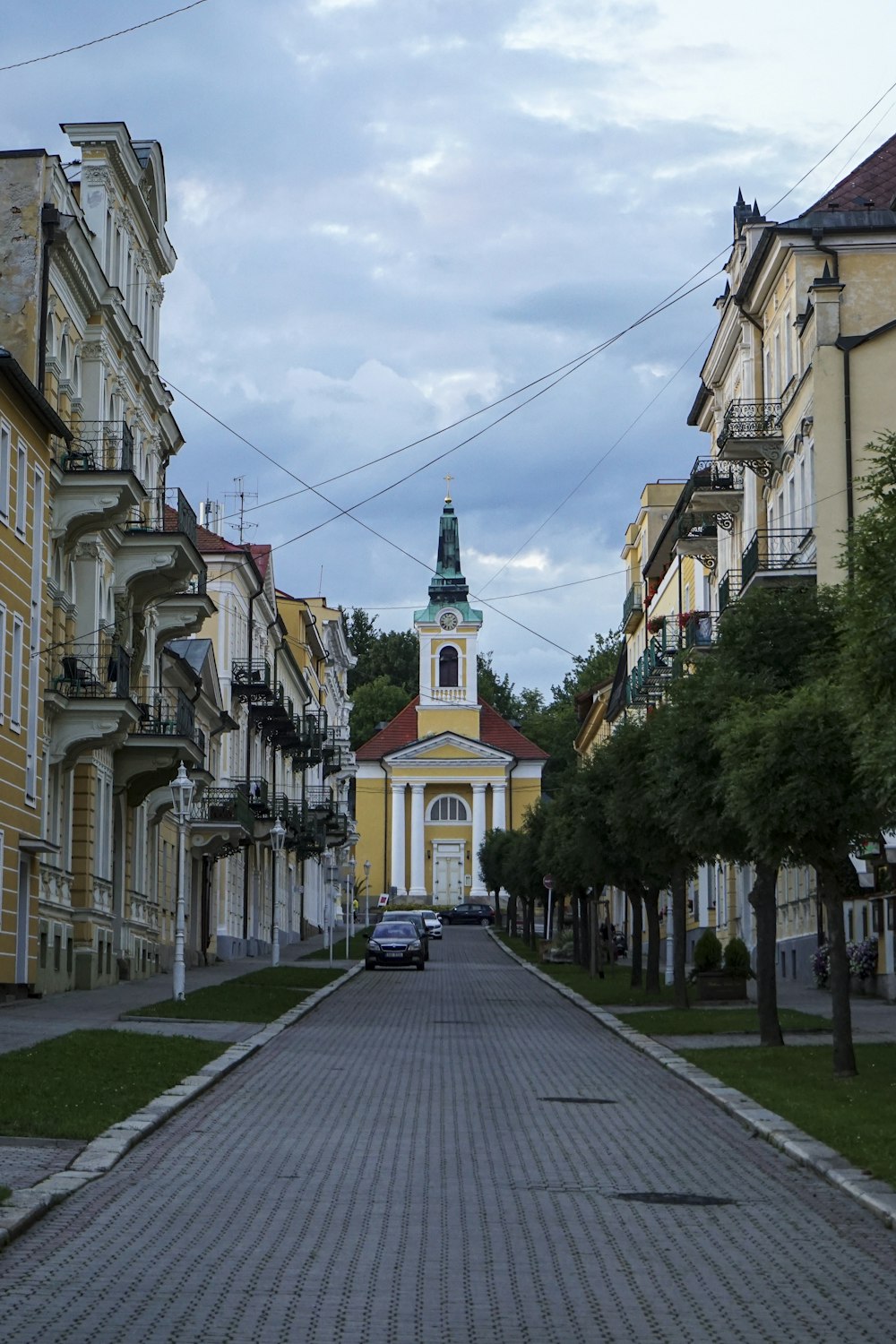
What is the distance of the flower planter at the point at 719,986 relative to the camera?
115 feet

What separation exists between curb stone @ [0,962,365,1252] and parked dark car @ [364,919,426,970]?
2920cm

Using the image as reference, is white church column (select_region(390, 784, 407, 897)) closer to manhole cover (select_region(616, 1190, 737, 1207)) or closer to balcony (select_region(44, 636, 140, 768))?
balcony (select_region(44, 636, 140, 768))

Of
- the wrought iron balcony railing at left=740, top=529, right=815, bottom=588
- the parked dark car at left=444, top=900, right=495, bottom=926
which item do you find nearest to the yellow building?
the wrought iron balcony railing at left=740, top=529, right=815, bottom=588

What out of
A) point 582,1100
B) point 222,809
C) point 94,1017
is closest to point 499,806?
point 222,809

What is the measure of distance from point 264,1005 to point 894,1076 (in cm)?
1496

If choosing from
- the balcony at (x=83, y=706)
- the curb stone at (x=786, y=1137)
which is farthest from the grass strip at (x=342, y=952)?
the curb stone at (x=786, y=1137)

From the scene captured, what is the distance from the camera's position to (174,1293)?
8.91 metres

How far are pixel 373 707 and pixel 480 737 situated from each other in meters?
15.1

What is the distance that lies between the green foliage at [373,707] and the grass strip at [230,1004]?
323ft

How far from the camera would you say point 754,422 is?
42.8m

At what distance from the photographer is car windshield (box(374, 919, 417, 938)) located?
53734 mm

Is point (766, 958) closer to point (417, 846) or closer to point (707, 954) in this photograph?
point (707, 954)

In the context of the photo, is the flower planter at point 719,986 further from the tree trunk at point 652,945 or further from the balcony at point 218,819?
the balcony at point 218,819

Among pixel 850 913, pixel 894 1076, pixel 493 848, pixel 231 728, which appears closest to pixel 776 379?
pixel 850 913
